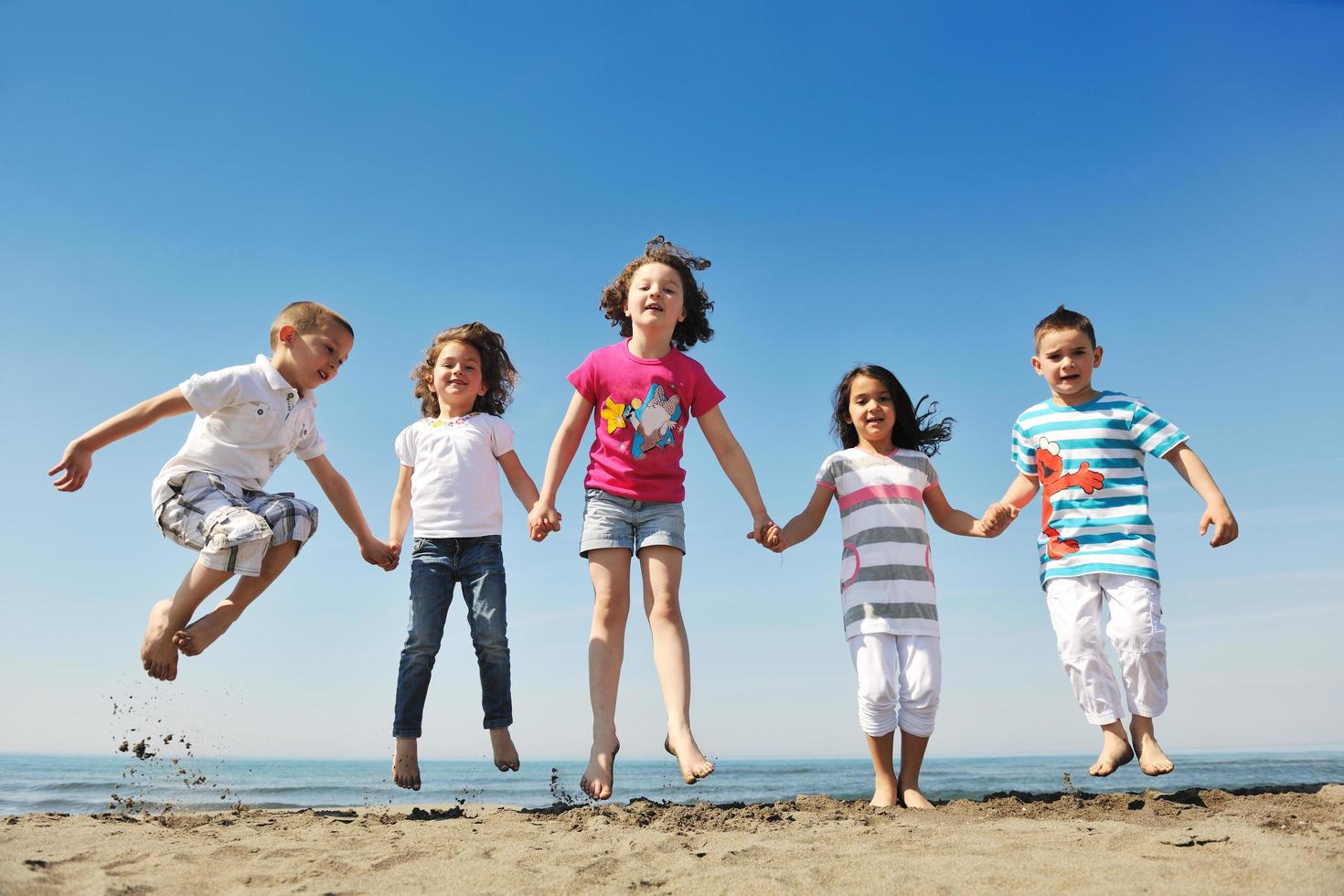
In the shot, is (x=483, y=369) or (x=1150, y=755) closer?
(x=1150, y=755)

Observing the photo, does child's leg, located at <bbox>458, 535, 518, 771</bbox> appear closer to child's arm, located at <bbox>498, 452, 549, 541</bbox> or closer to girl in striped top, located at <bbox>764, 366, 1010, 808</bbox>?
child's arm, located at <bbox>498, 452, 549, 541</bbox>

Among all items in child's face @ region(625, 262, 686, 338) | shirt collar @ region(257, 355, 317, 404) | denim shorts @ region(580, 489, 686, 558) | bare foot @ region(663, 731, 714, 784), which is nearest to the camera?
bare foot @ region(663, 731, 714, 784)

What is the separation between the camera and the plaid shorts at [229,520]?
4.33 m

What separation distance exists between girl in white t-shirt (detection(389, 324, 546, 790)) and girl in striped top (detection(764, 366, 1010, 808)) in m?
1.59

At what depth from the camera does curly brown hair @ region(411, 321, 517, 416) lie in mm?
5645

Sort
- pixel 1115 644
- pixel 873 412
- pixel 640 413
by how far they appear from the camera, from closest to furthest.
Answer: pixel 1115 644, pixel 640 413, pixel 873 412

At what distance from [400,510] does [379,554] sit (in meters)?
0.30

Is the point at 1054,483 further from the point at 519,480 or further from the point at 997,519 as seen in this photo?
the point at 519,480

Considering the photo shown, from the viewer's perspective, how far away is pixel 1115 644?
4438 mm

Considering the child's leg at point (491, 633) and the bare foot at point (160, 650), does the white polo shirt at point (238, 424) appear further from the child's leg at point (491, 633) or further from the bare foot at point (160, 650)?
the child's leg at point (491, 633)

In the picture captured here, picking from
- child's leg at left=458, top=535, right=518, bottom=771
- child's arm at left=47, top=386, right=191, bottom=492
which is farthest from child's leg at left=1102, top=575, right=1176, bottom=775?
child's arm at left=47, top=386, right=191, bottom=492

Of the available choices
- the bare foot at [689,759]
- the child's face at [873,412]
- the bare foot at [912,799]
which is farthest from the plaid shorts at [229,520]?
the bare foot at [912,799]

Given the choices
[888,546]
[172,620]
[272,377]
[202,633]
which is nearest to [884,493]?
[888,546]

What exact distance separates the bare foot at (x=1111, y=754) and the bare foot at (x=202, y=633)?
4.23m
